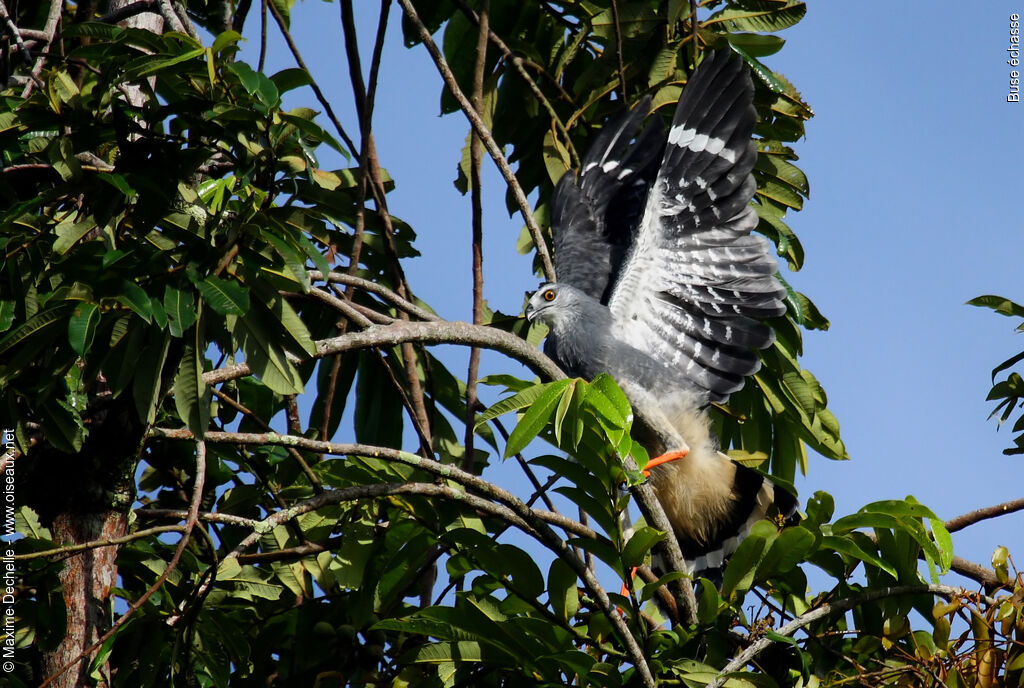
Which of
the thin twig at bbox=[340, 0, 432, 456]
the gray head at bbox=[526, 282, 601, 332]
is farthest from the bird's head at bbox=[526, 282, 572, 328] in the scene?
the thin twig at bbox=[340, 0, 432, 456]

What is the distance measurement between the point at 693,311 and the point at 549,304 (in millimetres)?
534

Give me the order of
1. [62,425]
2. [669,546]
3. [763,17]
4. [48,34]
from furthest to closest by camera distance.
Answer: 1. [763,17]
2. [48,34]
3. [669,546]
4. [62,425]

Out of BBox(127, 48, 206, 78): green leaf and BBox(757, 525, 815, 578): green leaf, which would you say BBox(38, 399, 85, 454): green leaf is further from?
BBox(757, 525, 815, 578): green leaf

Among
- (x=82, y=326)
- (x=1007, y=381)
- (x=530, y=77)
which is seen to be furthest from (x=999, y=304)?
(x=82, y=326)

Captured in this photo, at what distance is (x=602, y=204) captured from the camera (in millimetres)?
4145

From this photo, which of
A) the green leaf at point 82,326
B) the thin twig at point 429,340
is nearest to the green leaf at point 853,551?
the thin twig at point 429,340

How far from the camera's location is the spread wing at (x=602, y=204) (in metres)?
3.96

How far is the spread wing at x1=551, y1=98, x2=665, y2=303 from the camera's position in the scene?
396 cm

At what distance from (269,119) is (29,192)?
2.90 feet

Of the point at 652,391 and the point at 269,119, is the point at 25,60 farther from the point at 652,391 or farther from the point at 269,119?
the point at 652,391

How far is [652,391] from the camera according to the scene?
3699 millimetres

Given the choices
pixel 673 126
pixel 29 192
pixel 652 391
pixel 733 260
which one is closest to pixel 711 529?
pixel 652 391

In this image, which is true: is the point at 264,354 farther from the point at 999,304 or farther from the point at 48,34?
the point at 999,304

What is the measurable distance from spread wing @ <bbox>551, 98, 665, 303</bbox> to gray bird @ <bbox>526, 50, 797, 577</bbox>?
0.09 metres
